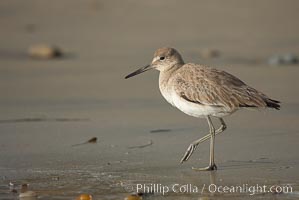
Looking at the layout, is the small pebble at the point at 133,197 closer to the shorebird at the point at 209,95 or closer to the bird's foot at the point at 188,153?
A: the shorebird at the point at 209,95

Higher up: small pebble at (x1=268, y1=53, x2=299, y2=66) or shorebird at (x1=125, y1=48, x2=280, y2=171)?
small pebble at (x1=268, y1=53, x2=299, y2=66)

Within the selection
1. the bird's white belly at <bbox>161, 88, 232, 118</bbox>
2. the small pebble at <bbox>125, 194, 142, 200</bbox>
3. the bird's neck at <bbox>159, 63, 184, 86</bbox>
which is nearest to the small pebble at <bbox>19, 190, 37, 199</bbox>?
the small pebble at <bbox>125, 194, 142, 200</bbox>

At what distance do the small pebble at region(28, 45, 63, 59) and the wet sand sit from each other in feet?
0.53

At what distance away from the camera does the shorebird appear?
7.32m

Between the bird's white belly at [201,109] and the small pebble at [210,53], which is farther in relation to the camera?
the small pebble at [210,53]

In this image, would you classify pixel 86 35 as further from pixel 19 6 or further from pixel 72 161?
pixel 72 161

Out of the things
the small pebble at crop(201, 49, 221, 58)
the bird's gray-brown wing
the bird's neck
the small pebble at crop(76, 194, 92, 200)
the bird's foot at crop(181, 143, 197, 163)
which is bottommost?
the small pebble at crop(76, 194, 92, 200)

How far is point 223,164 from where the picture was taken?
23.8 ft

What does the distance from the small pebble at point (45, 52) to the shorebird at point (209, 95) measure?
4.70 m

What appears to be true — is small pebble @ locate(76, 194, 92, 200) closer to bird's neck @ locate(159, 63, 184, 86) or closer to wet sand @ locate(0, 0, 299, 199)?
wet sand @ locate(0, 0, 299, 199)

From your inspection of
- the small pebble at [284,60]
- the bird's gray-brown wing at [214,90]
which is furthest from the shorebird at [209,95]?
the small pebble at [284,60]

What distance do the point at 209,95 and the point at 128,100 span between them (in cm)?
258

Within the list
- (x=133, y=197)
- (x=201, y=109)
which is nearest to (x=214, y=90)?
(x=201, y=109)

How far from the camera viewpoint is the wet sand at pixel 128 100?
22.5 feet
